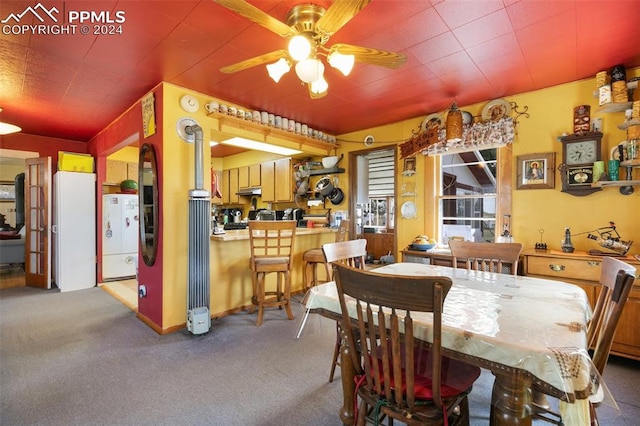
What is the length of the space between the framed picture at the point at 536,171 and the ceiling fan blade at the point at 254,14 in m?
2.77

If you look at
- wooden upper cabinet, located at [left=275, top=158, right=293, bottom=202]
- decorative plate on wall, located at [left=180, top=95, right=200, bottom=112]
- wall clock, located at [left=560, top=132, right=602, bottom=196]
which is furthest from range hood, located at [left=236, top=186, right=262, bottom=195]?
wall clock, located at [left=560, top=132, right=602, bottom=196]

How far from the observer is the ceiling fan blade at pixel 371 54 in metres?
1.77

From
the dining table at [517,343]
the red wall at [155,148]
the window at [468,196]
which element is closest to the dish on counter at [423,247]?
the window at [468,196]

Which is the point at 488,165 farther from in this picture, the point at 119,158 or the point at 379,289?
the point at 119,158

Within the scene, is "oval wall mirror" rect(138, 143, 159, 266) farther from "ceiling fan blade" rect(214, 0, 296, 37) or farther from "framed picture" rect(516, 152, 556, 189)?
"framed picture" rect(516, 152, 556, 189)

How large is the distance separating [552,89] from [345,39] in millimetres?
2277

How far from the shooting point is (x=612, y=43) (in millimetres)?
2209

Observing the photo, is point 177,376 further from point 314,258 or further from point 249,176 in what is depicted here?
point 249,176

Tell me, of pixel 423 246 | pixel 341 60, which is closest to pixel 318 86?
pixel 341 60

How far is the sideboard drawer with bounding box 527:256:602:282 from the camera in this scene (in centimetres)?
243

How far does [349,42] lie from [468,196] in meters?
2.38

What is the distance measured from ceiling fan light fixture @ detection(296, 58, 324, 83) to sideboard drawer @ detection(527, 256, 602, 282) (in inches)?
97.4

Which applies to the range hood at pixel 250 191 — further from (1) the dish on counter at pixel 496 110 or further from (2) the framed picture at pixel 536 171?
(2) the framed picture at pixel 536 171

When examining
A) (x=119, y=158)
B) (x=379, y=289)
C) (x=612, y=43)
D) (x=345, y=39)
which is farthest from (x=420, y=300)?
(x=119, y=158)
